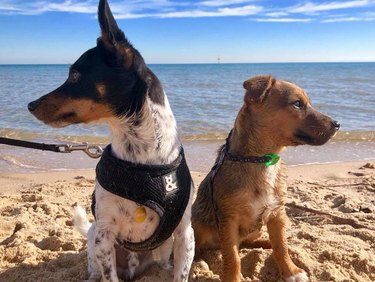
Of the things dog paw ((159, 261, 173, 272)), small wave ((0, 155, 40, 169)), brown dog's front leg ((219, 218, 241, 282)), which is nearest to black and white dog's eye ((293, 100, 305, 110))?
brown dog's front leg ((219, 218, 241, 282))

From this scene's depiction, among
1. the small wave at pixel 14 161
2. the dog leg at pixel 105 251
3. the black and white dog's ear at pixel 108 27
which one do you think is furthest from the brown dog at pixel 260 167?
the small wave at pixel 14 161

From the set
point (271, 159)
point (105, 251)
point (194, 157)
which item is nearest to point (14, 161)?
point (194, 157)

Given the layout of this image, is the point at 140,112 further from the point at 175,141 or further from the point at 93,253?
the point at 93,253

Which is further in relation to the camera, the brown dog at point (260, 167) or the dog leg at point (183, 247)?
the brown dog at point (260, 167)

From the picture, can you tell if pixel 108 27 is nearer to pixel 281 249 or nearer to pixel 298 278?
pixel 281 249

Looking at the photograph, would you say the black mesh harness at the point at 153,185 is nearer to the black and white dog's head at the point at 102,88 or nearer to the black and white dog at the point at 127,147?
the black and white dog at the point at 127,147

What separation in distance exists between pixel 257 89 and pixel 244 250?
1493mm

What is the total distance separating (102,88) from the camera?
9.14 feet

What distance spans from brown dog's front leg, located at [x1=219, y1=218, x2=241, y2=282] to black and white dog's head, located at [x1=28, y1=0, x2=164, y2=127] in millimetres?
1259

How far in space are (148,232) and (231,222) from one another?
2.43 feet

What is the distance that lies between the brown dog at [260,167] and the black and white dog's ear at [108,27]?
1.21 m

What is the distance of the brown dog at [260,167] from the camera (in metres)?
3.48

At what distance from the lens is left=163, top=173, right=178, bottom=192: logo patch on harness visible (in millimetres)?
2967

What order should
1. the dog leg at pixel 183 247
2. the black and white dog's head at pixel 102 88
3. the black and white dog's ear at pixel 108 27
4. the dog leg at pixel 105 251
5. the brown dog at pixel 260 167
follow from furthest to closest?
the brown dog at pixel 260 167
the dog leg at pixel 183 247
the dog leg at pixel 105 251
the black and white dog's head at pixel 102 88
the black and white dog's ear at pixel 108 27
